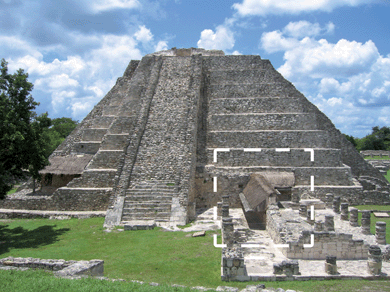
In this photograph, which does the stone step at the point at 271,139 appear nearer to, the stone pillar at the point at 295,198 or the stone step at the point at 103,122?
the stone pillar at the point at 295,198

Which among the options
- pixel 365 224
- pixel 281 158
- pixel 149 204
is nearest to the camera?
pixel 365 224

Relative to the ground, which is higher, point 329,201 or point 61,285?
point 329,201

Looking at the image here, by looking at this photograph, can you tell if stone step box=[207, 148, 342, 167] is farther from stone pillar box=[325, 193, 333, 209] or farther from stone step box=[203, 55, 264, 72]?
stone step box=[203, 55, 264, 72]

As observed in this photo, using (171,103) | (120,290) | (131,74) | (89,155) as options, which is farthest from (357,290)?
(131,74)

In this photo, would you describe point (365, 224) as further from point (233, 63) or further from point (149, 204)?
point (233, 63)

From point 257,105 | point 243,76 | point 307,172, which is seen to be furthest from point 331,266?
point 243,76

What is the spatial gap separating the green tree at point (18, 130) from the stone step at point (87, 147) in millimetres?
7428

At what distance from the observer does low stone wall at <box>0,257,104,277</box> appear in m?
7.95

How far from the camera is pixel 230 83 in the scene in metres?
24.8

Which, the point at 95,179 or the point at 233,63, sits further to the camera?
the point at 233,63

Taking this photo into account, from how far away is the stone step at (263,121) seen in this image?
69.4ft

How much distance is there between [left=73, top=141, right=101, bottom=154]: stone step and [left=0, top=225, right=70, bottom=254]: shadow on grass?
7.64 meters

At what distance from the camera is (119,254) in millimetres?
11008

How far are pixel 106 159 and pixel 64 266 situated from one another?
11.6 m
